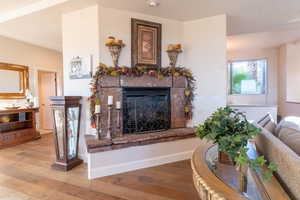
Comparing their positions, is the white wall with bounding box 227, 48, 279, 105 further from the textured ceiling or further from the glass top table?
the glass top table

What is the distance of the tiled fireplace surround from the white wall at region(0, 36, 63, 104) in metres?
3.36

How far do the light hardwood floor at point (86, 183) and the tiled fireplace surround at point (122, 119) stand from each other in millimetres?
454

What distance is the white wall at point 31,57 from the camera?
15.4 feet

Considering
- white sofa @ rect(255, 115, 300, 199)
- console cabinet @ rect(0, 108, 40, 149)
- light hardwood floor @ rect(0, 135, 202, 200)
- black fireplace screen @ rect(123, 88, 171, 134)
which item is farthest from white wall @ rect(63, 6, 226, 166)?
console cabinet @ rect(0, 108, 40, 149)

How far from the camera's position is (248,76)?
6383 millimetres

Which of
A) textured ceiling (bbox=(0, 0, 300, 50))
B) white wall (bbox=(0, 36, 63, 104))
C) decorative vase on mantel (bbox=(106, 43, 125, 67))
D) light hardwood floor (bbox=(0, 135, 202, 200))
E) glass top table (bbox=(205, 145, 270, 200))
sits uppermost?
textured ceiling (bbox=(0, 0, 300, 50))

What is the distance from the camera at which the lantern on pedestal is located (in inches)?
116

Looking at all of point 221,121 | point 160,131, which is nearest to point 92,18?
point 160,131

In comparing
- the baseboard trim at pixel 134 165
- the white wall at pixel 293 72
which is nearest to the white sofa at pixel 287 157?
the baseboard trim at pixel 134 165

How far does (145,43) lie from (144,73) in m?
0.59

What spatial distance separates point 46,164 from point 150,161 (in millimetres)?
1799

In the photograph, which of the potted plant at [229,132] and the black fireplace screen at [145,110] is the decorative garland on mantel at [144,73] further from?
the potted plant at [229,132]

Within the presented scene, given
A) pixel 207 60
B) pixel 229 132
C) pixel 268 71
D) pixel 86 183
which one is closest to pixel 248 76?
pixel 268 71

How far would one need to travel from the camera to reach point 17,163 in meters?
3.22
